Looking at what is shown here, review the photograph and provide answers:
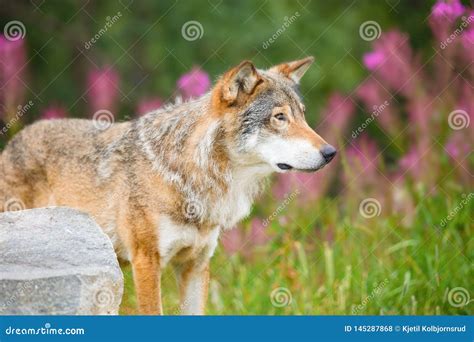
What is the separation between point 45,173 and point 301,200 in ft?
9.76

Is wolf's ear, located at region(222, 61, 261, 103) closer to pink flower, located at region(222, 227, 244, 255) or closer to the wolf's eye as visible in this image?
the wolf's eye

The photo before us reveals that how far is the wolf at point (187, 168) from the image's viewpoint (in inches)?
243

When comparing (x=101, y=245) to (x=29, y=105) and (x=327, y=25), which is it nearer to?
(x=29, y=105)

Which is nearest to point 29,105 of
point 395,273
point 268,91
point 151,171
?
point 151,171

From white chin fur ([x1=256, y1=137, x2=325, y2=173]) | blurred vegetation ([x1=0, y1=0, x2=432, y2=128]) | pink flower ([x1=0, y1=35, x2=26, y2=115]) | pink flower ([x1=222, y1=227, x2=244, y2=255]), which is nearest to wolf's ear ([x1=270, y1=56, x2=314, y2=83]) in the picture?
white chin fur ([x1=256, y1=137, x2=325, y2=173])

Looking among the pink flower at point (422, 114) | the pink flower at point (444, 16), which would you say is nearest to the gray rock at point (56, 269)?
the pink flower at point (444, 16)

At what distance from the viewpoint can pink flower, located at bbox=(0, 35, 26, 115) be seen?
26.1 feet

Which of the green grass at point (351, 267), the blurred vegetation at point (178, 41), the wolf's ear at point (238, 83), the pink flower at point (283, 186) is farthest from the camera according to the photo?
the blurred vegetation at point (178, 41)

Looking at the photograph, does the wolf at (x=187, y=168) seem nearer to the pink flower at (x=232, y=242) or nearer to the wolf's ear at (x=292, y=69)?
the wolf's ear at (x=292, y=69)

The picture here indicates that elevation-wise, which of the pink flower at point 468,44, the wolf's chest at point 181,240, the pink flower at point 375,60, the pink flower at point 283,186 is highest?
the pink flower at point 468,44

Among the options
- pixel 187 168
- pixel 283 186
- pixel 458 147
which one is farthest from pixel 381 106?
pixel 187 168

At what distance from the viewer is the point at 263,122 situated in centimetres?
618

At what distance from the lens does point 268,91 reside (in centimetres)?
627

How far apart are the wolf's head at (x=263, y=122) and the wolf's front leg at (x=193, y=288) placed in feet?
3.31
